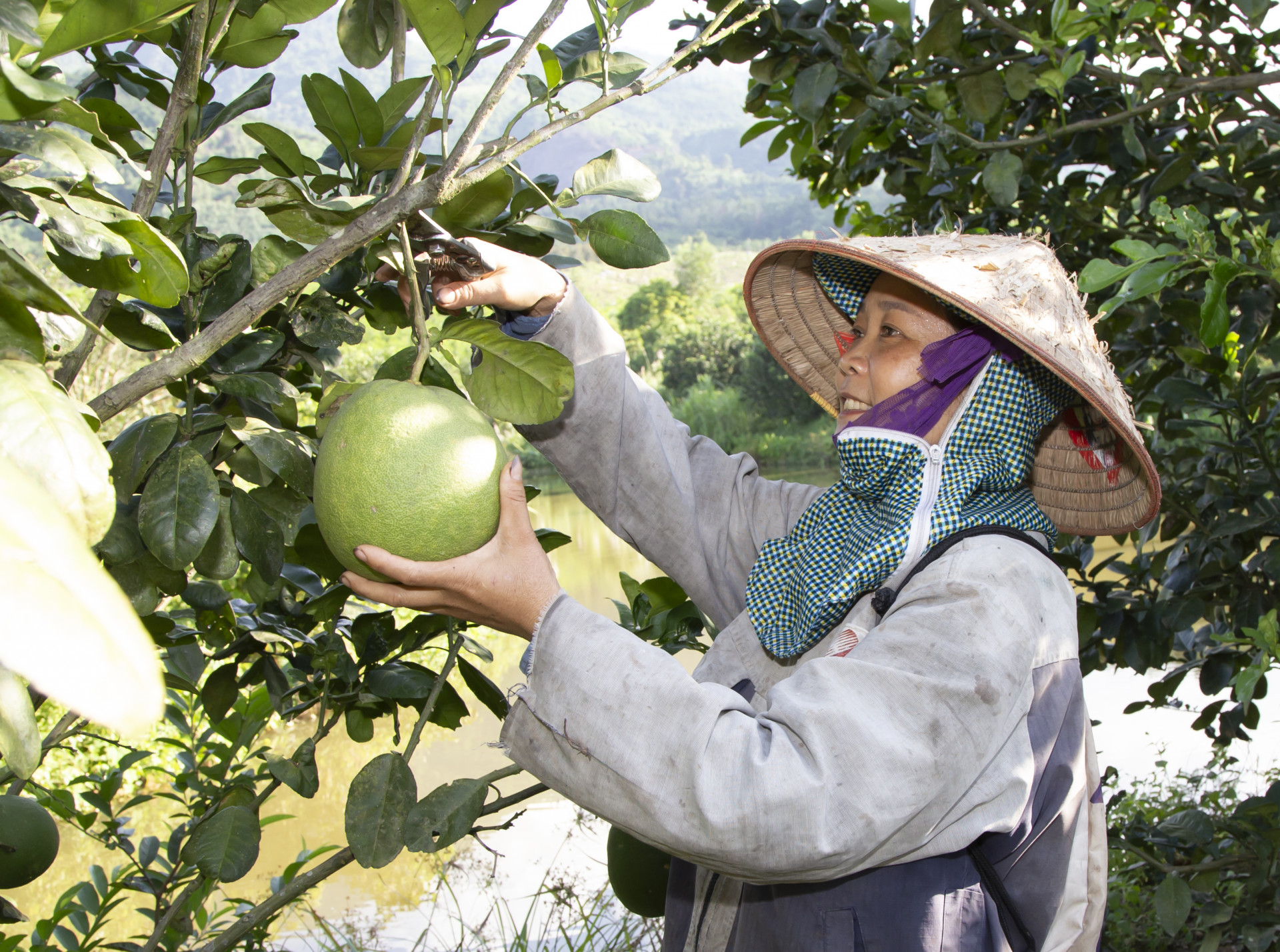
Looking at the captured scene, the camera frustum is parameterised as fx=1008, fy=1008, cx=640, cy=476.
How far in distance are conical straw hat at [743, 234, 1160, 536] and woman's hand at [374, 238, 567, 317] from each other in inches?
10.8

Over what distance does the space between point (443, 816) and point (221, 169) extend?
70 cm

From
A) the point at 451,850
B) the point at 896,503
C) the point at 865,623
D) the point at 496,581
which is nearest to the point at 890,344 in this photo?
the point at 896,503

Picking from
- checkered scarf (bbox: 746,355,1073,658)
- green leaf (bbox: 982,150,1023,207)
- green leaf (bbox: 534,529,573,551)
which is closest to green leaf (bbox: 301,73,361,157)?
green leaf (bbox: 534,529,573,551)

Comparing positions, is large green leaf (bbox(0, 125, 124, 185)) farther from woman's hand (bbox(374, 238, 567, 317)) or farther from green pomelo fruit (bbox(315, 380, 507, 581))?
woman's hand (bbox(374, 238, 567, 317))

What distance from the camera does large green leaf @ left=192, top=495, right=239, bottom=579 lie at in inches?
35.8

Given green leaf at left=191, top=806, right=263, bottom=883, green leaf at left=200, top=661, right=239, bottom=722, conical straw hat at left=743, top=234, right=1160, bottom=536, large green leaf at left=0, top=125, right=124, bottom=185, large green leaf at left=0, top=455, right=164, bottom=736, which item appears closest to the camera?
large green leaf at left=0, top=455, right=164, bottom=736

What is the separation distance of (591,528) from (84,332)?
1140cm

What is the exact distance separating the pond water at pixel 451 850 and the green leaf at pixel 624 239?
158 centimetres

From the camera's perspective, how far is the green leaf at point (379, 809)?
0.96m

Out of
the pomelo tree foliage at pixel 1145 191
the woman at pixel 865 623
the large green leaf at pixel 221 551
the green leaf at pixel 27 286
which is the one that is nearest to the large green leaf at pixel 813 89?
the pomelo tree foliage at pixel 1145 191

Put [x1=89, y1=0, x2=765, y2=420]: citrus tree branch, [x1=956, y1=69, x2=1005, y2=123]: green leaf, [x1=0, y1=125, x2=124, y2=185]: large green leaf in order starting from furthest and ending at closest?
[x1=956, y1=69, x2=1005, y2=123]: green leaf → [x1=89, y1=0, x2=765, y2=420]: citrus tree branch → [x1=0, y1=125, x2=124, y2=185]: large green leaf

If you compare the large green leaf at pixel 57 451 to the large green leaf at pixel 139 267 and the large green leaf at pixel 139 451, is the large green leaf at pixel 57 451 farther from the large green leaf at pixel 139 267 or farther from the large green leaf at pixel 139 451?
the large green leaf at pixel 139 451

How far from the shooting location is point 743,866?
0.76m

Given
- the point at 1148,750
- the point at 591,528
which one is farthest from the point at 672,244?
the point at 1148,750
